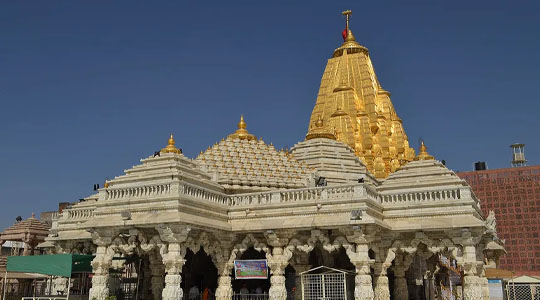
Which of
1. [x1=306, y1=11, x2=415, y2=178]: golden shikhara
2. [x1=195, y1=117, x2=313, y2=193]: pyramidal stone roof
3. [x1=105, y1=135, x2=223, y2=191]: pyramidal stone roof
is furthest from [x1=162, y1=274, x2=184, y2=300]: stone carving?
[x1=306, y1=11, x2=415, y2=178]: golden shikhara

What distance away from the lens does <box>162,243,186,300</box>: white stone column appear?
72.2 feet

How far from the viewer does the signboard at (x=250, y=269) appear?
2522 centimetres

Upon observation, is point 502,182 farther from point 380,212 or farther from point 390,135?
point 380,212

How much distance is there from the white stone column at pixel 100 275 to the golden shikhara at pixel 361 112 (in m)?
24.9

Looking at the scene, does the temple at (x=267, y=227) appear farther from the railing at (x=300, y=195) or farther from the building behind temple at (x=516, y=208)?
the building behind temple at (x=516, y=208)

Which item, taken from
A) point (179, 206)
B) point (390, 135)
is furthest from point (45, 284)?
point (390, 135)

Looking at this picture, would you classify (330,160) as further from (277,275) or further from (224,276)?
(224,276)

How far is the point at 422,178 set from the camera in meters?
29.2

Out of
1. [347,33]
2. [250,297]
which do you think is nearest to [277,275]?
[250,297]

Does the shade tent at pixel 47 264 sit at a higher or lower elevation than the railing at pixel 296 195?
lower

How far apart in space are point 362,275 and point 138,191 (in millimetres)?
11078

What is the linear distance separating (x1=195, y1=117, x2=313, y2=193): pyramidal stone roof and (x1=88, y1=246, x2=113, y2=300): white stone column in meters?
7.57

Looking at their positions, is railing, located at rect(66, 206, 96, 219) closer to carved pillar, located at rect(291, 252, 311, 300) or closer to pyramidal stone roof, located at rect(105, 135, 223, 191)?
pyramidal stone roof, located at rect(105, 135, 223, 191)

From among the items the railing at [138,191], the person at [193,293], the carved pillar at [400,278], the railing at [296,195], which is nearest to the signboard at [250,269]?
the railing at [296,195]
